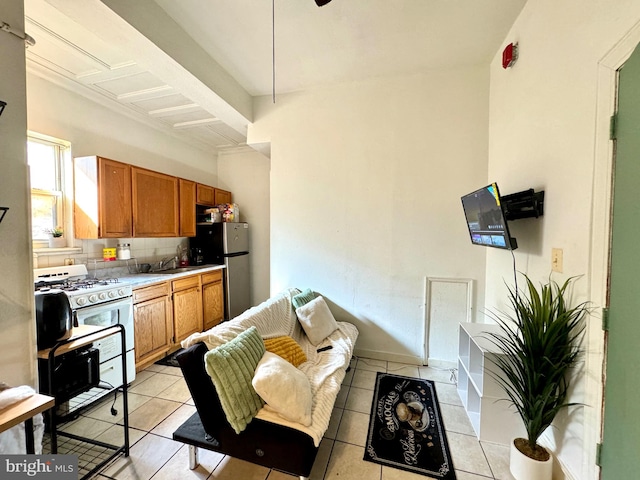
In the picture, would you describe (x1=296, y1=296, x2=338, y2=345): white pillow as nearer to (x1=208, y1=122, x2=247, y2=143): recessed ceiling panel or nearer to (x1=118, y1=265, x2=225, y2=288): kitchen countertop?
(x1=118, y1=265, x2=225, y2=288): kitchen countertop

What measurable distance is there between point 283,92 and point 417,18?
1.57 m

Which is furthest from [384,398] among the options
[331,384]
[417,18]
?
[417,18]

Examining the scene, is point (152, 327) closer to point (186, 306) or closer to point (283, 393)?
point (186, 306)

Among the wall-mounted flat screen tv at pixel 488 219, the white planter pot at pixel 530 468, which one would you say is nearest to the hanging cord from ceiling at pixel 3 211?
the wall-mounted flat screen tv at pixel 488 219

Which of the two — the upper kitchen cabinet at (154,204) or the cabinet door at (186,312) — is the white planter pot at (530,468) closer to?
the cabinet door at (186,312)

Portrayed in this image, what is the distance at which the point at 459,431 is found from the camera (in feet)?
6.08

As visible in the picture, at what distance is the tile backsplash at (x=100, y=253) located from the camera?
97.4 inches

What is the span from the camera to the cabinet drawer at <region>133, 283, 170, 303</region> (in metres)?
2.53

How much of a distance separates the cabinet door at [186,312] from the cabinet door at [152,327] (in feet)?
0.36

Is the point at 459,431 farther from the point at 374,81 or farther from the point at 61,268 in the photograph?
the point at 61,268

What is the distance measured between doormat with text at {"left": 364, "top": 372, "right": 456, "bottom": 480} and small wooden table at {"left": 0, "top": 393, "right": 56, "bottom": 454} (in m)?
1.68

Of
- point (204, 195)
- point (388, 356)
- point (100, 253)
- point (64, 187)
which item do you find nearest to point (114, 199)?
point (64, 187)

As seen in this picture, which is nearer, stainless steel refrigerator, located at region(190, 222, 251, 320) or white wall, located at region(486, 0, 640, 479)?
white wall, located at region(486, 0, 640, 479)

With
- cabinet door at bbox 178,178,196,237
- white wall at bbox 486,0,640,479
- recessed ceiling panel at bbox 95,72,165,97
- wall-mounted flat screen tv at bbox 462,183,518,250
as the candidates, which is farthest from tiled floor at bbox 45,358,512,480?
recessed ceiling panel at bbox 95,72,165,97
